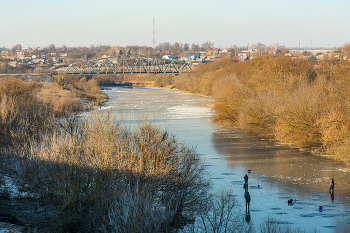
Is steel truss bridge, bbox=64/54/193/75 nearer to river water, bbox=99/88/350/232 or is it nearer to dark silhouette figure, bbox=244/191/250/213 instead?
river water, bbox=99/88/350/232

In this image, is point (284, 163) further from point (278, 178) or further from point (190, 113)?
point (190, 113)

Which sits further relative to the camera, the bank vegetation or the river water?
the bank vegetation

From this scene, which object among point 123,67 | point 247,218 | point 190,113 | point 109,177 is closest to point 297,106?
point 247,218

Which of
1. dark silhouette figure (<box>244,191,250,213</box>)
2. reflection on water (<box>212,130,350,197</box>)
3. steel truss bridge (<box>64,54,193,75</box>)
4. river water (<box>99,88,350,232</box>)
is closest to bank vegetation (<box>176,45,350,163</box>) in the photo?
reflection on water (<box>212,130,350,197</box>)

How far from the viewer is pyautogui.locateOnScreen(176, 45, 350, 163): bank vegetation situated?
829 inches

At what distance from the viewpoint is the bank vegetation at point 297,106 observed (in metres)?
21.1

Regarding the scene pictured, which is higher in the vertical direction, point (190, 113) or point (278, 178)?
point (190, 113)

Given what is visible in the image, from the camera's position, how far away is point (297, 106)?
24422 millimetres

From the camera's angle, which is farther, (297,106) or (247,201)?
(297,106)

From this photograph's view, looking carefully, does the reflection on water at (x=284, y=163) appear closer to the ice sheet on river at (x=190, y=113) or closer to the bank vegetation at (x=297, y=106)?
the bank vegetation at (x=297, y=106)

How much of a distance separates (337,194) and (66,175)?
10.8 metres

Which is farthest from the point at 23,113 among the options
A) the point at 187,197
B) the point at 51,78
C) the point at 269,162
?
the point at 51,78

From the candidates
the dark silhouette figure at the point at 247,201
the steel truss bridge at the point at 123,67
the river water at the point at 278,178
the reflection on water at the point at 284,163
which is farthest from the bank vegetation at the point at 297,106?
the steel truss bridge at the point at 123,67

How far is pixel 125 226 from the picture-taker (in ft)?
27.2
